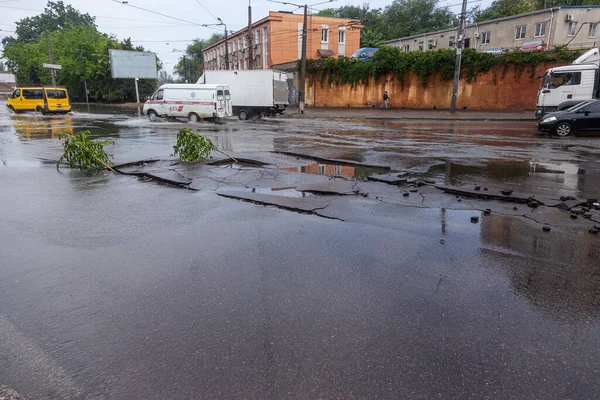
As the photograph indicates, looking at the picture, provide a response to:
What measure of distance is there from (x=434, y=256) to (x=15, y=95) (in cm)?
3942

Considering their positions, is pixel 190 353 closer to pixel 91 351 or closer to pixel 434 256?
pixel 91 351

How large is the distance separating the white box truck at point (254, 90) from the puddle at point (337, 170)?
59.7ft

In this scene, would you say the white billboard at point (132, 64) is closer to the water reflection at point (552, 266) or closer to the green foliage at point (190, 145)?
the green foliage at point (190, 145)

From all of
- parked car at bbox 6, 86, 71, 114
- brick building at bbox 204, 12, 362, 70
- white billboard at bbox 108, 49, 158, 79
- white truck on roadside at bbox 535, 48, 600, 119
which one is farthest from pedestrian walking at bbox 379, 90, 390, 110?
white billboard at bbox 108, 49, 158, 79

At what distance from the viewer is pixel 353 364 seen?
2.67 metres

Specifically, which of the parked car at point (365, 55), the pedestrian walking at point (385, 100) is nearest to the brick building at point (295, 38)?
the parked car at point (365, 55)

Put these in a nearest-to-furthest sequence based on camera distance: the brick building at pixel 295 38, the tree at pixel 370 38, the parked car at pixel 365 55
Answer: the parked car at pixel 365 55
the brick building at pixel 295 38
the tree at pixel 370 38

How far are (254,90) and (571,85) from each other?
18141 millimetres

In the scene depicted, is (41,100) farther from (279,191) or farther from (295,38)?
(279,191)

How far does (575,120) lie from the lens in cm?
1529

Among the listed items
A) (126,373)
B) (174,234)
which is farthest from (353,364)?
(174,234)

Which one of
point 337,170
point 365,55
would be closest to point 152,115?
point 337,170

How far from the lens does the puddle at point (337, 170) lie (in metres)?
8.84

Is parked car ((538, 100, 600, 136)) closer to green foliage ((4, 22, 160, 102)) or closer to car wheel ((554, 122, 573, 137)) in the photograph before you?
car wheel ((554, 122, 573, 137))
